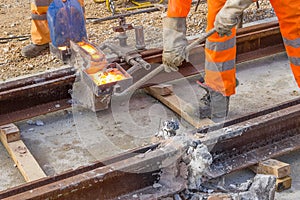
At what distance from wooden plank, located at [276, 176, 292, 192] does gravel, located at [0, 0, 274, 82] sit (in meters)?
2.88

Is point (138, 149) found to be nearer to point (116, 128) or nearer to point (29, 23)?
point (116, 128)

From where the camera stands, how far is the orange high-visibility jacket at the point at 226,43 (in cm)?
447

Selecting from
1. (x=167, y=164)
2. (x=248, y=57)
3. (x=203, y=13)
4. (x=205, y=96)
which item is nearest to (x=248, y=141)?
(x=167, y=164)

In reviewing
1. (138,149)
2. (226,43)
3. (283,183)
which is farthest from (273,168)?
(226,43)

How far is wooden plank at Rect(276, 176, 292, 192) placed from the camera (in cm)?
405

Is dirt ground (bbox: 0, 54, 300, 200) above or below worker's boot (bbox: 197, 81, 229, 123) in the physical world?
below

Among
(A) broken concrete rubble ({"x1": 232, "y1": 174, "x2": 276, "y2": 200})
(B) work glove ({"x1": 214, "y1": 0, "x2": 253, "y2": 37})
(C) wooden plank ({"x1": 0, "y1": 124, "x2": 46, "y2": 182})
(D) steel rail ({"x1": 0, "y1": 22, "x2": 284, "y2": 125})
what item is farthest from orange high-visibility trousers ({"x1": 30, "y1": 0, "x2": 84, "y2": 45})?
(A) broken concrete rubble ({"x1": 232, "y1": 174, "x2": 276, "y2": 200})

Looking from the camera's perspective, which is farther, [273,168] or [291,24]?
[291,24]

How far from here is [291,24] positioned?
4516 mm

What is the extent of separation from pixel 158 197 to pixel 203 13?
5.01 metres

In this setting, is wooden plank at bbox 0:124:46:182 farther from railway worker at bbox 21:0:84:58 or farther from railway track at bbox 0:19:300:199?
railway worker at bbox 21:0:84:58

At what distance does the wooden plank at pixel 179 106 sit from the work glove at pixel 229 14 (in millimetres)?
977

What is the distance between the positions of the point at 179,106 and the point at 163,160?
149 centimetres

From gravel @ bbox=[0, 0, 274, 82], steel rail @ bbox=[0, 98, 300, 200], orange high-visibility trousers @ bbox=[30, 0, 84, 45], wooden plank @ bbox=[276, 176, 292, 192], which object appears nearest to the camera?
steel rail @ bbox=[0, 98, 300, 200]
